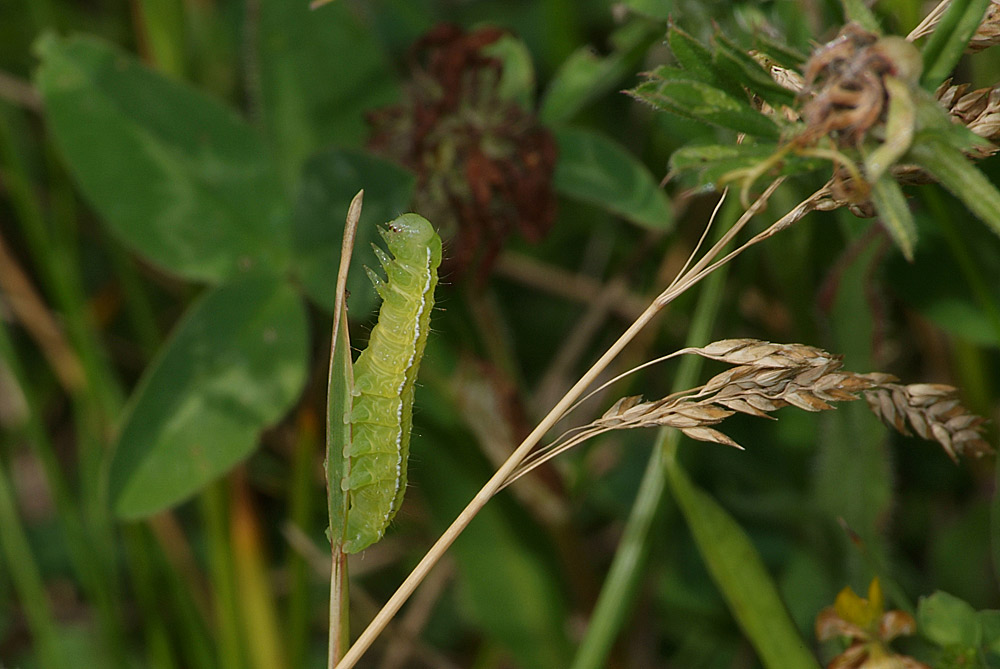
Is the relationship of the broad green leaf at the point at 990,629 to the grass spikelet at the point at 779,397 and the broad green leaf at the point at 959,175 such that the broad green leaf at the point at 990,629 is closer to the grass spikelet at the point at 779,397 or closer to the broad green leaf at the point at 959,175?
the grass spikelet at the point at 779,397

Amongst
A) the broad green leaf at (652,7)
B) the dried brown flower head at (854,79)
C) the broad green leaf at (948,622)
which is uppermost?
the dried brown flower head at (854,79)

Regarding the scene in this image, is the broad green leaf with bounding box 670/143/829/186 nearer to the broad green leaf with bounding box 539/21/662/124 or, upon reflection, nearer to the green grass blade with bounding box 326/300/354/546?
the green grass blade with bounding box 326/300/354/546

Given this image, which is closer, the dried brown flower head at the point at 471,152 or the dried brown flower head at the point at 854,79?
the dried brown flower head at the point at 854,79

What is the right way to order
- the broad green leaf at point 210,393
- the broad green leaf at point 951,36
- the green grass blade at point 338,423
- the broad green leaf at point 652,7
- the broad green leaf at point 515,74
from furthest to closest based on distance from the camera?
the broad green leaf at point 515,74 → the broad green leaf at point 210,393 → the broad green leaf at point 652,7 → the green grass blade at point 338,423 → the broad green leaf at point 951,36

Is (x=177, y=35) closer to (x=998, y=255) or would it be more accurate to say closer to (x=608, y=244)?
(x=608, y=244)

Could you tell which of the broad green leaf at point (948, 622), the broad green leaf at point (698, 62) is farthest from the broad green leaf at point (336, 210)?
the broad green leaf at point (948, 622)

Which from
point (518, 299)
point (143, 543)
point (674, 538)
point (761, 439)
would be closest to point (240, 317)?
point (143, 543)

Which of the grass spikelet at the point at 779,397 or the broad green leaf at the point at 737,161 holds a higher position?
the broad green leaf at the point at 737,161
